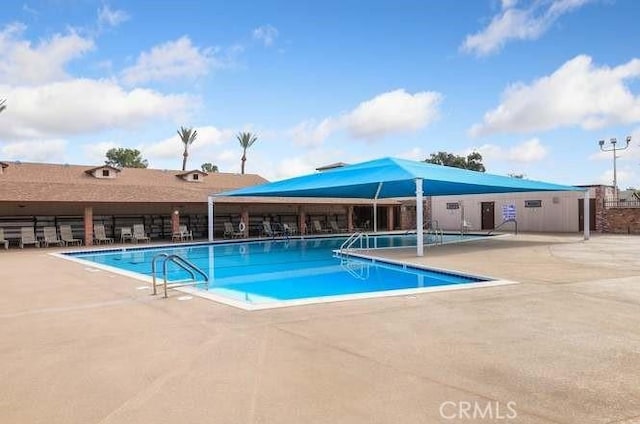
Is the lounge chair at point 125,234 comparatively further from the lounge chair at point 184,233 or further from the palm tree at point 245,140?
the palm tree at point 245,140

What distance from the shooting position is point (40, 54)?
1408 centimetres

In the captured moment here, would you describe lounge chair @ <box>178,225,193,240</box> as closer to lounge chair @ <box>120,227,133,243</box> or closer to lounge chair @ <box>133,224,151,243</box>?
lounge chair @ <box>133,224,151,243</box>

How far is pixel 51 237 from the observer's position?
66.8ft

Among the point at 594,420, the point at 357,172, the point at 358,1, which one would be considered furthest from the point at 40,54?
the point at 594,420

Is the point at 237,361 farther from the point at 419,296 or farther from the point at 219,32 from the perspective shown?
the point at 219,32

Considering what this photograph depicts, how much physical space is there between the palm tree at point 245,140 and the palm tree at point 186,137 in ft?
14.5

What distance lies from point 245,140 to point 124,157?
15761mm

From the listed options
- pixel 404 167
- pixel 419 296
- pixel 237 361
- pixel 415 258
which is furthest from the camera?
pixel 404 167

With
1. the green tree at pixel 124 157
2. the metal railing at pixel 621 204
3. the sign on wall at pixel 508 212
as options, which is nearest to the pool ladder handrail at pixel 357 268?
the sign on wall at pixel 508 212

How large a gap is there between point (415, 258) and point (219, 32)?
874 centimetres

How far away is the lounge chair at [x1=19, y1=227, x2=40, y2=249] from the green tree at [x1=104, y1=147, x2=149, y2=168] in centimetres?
3497

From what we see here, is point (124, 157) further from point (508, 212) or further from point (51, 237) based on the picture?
point (508, 212)

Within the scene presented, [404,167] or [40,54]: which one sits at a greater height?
[40,54]

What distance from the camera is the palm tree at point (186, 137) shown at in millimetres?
45781
